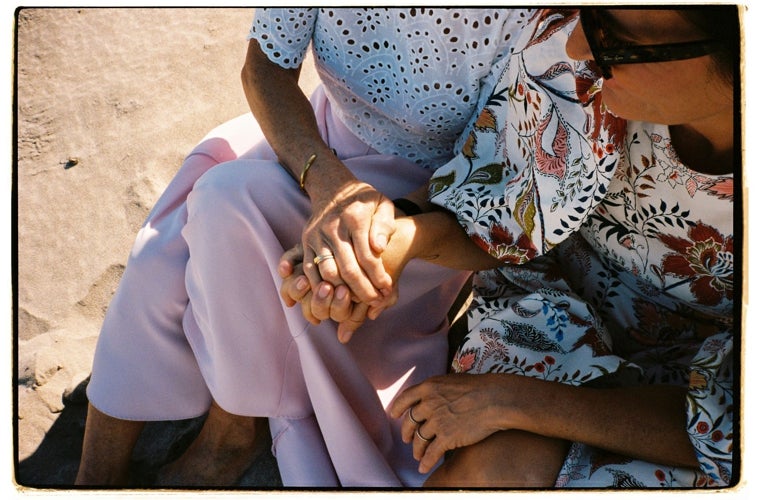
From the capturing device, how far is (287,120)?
193 cm

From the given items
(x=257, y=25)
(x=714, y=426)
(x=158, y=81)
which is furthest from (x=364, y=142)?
(x=158, y=81)

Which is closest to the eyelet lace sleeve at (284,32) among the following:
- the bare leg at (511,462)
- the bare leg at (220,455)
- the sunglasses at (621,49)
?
the sunglasses at (621,49)

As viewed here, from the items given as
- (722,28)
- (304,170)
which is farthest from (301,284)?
(722,28)

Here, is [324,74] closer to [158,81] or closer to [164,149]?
[164,149]

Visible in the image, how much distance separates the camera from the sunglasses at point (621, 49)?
4.11 ft

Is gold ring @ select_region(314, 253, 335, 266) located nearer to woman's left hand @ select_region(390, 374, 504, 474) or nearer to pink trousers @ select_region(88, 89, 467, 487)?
pink trousers @ select_region(88, 89, 467, 487)

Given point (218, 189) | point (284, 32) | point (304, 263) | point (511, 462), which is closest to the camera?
point (511, 462)

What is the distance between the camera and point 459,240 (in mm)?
1809

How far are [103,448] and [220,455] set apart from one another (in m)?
0.28

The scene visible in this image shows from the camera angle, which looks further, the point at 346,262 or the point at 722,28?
the point at 346,262

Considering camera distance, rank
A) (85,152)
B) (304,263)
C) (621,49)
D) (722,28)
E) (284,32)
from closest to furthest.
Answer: (722,28), (621,49), (304,263), (284,32), (85,152)

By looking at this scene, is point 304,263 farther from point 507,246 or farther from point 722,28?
point 722,28

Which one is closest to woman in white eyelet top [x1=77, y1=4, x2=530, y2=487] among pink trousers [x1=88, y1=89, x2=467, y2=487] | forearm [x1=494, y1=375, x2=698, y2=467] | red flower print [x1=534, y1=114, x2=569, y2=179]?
pink trousers [x1=88, y1=89, x2=467, y2=487]

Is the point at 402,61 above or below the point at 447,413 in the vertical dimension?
above
